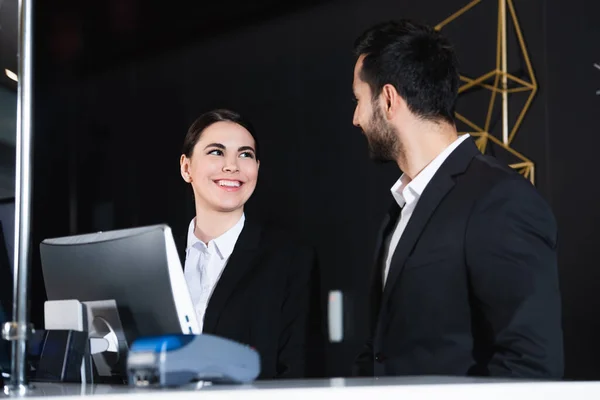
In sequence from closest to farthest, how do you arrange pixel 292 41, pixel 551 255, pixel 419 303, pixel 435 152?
pixel 551 255
pixel 419 303
pixel 435 152
pixel 292 41

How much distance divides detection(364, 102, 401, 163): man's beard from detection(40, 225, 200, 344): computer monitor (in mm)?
1007

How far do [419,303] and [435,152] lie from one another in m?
0.52

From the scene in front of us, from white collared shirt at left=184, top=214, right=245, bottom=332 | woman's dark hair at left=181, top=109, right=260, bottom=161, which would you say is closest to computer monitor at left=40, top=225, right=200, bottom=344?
white collared shirt at left=184, top=214, right=245, bottom=332

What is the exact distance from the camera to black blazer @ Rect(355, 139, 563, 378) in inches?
79.8

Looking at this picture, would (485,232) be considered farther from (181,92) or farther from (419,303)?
(181,92)

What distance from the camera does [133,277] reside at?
188 centimetres

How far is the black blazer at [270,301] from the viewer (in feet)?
9.80

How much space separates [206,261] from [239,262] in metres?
0.16

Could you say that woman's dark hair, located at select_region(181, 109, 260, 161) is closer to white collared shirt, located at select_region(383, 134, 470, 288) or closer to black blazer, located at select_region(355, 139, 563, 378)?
white collared shirt, located at select_region(383, 134, 470, 288)

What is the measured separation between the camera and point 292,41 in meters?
4.37

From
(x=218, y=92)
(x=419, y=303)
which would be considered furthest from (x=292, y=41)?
(x=419, y=303)

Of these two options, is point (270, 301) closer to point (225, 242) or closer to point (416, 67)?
point (225, 242)

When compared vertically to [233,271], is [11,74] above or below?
above

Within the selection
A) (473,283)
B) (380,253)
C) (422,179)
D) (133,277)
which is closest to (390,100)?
(422,179)
